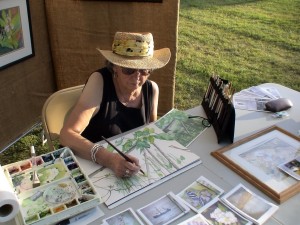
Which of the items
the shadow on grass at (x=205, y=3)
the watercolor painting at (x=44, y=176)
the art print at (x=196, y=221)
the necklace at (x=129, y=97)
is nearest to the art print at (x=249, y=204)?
the art print at (x=196, y=221)

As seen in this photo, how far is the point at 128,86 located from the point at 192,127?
39cm

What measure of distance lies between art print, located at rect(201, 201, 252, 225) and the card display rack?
0.44m

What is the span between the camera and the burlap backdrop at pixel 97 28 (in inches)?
106

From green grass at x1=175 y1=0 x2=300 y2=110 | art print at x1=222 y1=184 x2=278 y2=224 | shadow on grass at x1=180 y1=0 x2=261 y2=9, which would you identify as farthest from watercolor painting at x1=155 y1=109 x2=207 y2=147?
shadow on grass at x1=180 y1=0 x2=261 y2=9

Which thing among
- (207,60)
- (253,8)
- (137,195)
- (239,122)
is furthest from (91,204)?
(253,8)

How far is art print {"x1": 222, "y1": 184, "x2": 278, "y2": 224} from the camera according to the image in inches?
47.3

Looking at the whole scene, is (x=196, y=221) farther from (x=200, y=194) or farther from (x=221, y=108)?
(x=221, y=108)

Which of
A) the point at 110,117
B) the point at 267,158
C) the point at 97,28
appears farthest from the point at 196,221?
the point at 97,28

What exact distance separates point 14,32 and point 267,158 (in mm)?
2047

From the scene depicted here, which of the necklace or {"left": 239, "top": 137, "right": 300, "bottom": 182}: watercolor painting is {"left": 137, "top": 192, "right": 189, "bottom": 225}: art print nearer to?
{"left": 239, "top": 137, "right": 300, "bottom": 182}: watercolor painting

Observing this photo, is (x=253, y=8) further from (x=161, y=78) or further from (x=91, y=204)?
(x=91, y=204)

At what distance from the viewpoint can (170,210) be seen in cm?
121

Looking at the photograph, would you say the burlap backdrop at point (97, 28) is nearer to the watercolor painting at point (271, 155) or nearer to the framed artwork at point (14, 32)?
the framed artwork at point (14, 32)

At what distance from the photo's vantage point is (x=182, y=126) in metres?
1.74
